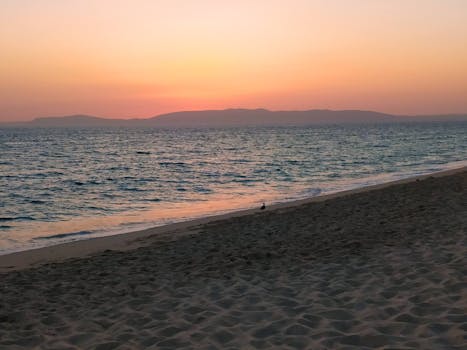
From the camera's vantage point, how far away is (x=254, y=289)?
687 centimetres

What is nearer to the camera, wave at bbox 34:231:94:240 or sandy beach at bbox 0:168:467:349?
sandy beach at bbox 0:168:467:349

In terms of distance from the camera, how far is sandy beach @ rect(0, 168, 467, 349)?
5.13m

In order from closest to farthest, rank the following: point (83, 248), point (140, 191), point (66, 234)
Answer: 1. point (83, 248)
2. point (66, 234)
3. point (140, 191)

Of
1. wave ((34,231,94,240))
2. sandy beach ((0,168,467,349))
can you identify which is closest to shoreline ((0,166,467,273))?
sandy beach ((0,168,467,349))

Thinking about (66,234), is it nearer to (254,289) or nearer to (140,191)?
(254,289)

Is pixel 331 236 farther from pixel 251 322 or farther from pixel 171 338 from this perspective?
pixel 171 338

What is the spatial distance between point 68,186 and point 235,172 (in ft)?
41.0

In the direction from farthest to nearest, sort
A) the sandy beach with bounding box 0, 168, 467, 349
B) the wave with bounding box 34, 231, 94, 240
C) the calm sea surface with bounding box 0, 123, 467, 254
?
the calm sea surface with bounding box 0, 123, 467, 254, the wave with bounding box 34, 231, 94, 240, the sandy beach with bounding box 0, 168, 467, 349

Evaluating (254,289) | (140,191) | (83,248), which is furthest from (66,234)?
(140,191)

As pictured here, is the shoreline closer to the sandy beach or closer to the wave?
the sandy beach


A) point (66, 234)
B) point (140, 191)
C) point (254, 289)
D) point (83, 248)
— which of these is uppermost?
point (254, 289)

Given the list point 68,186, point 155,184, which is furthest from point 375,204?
point 68,186

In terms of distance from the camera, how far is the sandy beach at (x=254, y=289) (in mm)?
5129

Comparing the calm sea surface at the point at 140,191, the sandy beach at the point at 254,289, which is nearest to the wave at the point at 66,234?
the calm sea surface at the point at 140,191
